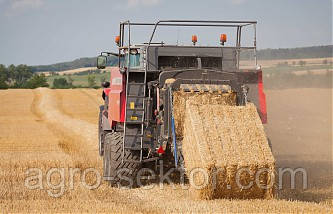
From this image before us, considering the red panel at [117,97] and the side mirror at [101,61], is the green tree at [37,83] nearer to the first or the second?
the side mirror at [101,61]

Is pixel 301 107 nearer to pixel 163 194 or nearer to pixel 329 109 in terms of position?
pixel 329 109

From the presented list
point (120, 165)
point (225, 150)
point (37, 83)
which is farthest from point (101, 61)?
point (37, 83)

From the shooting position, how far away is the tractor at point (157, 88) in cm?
888

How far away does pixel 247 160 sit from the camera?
25.2 feet

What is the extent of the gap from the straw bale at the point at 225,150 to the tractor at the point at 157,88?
1.53 feet

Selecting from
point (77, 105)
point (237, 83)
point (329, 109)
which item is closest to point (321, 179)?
point (237, 83)

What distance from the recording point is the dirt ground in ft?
24.3

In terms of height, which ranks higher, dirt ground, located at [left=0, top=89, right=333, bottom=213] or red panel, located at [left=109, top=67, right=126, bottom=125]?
red panel, located at [left=109, top=67, right=126, bottom=125]

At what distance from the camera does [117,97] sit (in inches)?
377

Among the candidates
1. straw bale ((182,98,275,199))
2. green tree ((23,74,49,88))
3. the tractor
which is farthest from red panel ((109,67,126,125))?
green tree ((23,74,49,88))

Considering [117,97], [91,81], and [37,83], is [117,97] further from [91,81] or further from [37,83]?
[37,83]

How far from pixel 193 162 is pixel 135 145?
5.33 feet

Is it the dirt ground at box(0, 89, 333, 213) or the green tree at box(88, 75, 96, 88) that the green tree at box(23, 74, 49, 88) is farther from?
the dirt ground at box(0, 89, 333, 213)

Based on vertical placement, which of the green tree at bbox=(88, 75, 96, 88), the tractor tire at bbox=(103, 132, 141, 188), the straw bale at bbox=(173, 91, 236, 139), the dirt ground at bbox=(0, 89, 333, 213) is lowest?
the dirt ground at bbox=(0, 89, 333, 213)
